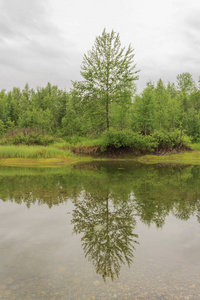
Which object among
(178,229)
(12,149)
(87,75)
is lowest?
(178,229)

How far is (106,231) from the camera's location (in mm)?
6363

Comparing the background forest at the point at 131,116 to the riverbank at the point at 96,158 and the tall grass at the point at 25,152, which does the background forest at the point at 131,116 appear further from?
the tall grass at the point at 25,152

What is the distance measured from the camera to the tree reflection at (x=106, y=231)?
4871 millimetres

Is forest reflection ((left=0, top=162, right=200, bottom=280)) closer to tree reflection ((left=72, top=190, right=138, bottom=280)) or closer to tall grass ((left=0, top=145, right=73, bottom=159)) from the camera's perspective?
tree reflection ((left=72, top=190, right=138, bottom=280))

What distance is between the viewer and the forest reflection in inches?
211

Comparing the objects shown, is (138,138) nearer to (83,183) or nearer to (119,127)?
(119,127)

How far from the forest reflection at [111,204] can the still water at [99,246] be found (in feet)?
0.11

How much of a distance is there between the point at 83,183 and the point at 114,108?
20703mm

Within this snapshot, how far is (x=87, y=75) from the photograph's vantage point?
98.2ft

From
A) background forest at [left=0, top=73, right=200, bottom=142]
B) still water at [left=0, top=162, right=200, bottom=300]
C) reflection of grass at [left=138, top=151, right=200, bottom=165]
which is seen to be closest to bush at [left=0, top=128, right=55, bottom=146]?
background forest at [left=0, top=73, right=200, bottom=142]

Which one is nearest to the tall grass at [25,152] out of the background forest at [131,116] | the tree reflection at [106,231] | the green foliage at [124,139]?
the green foliage at [124,139]

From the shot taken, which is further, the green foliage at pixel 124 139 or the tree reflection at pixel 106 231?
the green foliage at pixel 124 139

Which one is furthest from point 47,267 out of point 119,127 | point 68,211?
point 119,127

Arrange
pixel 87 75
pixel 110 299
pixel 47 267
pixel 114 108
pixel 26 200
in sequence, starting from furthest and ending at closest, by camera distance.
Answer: pixel 114 108
pixel 87 75
pixel 26 200
pixel 47 267
pixel 110 299
